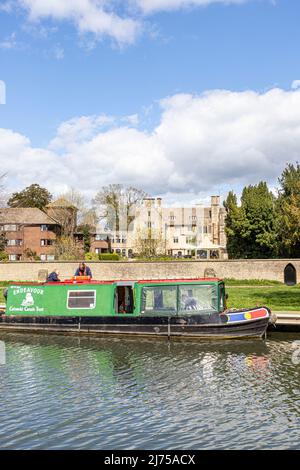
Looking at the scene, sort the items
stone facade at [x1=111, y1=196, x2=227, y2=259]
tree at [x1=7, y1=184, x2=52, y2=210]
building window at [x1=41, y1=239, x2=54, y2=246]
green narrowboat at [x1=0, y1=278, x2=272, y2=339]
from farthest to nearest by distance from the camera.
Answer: tree at [x1=7, y1=184, x2=52, y2=210]
stone facade at [x1=111, y1=196, x2=227, y2=259]
building window at [x1=41, y1=239, x2=54, y2=246]
green narrowboat at [x1=0, y1=278, x2=272, y2=339]

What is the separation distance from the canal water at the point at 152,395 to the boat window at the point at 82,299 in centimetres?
235

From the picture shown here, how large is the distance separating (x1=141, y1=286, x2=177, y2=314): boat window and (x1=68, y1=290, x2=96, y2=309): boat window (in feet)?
7.35

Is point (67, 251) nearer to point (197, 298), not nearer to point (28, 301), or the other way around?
point (28, 301)

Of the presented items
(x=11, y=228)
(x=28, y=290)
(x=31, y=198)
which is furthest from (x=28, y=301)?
(x=31, y=198)

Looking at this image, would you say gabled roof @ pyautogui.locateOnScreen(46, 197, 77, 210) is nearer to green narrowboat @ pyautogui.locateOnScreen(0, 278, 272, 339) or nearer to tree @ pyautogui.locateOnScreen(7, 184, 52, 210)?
tree @ pyautogui.locateOnScreen(7, 184, 52, 210)

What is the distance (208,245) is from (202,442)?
47891 mm

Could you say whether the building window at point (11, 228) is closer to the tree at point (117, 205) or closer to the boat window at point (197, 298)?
the tree at point (117, 205)

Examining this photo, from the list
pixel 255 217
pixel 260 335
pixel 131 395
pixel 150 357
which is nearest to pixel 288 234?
pixel 255 217

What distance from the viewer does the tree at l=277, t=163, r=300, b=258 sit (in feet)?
133

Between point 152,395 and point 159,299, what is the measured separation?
7.63 meters

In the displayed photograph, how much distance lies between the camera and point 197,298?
65.9 ft

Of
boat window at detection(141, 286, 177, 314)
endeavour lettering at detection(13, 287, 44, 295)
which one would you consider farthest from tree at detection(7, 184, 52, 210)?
boat window at detection(141, 286, 177, 314)

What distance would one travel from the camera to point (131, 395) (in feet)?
42.6

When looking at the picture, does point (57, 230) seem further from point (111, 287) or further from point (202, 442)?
point (202, 442)
